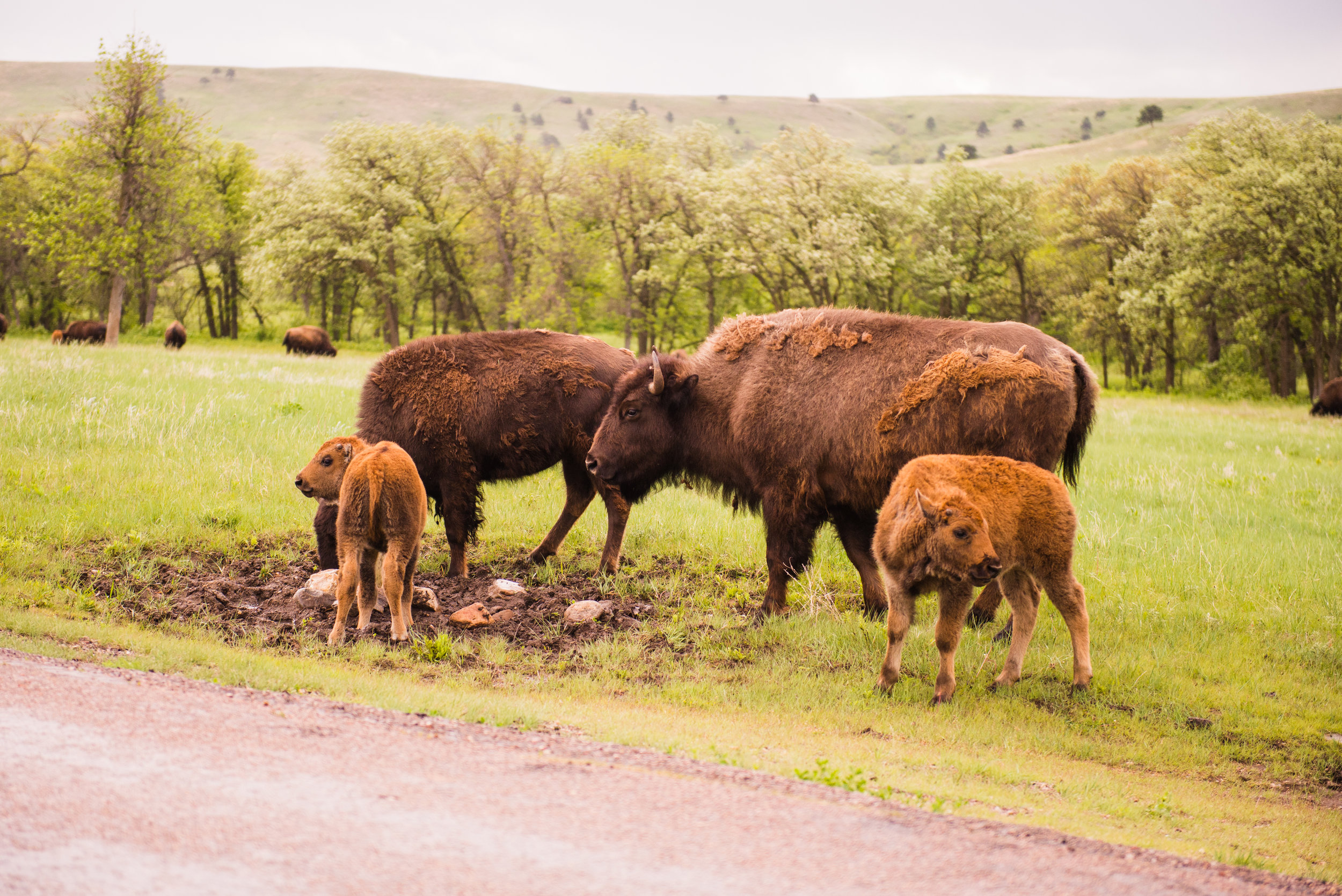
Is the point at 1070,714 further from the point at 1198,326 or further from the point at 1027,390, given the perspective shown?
the point at 1198,326

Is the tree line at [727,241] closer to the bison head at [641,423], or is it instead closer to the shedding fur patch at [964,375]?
the bison head at [641,423]

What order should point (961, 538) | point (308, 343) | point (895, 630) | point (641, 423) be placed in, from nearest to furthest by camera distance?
point (961, 538), point (895, 630), point (641, 423), point (308, 343)

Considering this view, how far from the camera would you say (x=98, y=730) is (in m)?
4.03

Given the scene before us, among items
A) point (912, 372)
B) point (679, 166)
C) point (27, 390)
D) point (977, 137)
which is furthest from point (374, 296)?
point (977, 137)

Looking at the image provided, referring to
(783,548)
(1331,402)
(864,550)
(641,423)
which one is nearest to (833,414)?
(783,548)

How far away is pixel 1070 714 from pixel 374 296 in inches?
2408

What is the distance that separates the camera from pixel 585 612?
832 centimetres

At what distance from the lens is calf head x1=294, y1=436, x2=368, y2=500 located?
7.75 metres

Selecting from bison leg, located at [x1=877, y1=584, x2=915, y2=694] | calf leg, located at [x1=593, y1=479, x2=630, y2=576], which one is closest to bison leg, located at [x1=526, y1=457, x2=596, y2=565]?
calf leg, located at [x1=593, y1=479, x2=630, y2=576]

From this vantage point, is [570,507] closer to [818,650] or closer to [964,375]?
[818,650]

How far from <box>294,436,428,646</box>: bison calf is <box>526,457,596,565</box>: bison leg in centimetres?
259

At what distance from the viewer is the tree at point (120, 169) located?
33.5 metres

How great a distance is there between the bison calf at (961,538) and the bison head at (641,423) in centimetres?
307

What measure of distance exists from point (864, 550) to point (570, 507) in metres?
3.39
